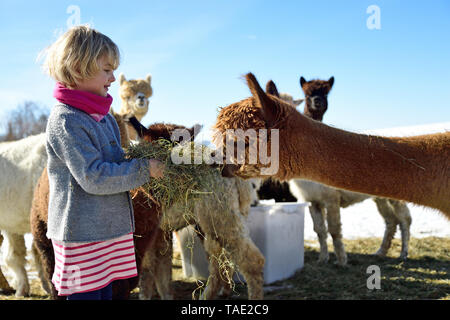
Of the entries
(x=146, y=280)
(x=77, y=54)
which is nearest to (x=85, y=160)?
(x=77, y=54)

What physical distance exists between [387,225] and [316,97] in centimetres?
231

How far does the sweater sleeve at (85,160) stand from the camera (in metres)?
1.41

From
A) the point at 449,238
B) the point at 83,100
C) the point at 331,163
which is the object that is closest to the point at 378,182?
the point at 331,163

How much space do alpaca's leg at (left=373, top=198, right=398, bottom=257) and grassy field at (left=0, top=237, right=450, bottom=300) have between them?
0.13m

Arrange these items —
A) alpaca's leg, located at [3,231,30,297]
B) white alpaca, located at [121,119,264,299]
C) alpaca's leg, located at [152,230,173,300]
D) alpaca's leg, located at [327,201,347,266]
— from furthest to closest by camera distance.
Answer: alpaca's leg, located at [327,201,347,266]
alpaca's leg, located at [3,231,30,297]
alpaca's leg, located at [152,230,173,300]
white alpaca, located at [121,119,264,299]

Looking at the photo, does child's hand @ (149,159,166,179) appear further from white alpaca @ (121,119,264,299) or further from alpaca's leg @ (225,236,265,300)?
alpaca's leg @ (225,236,265,300)

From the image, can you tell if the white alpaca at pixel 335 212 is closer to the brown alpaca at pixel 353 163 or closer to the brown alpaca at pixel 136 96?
the brown alpaca at pixel 136 96

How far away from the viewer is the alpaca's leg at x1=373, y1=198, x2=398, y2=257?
562 cm

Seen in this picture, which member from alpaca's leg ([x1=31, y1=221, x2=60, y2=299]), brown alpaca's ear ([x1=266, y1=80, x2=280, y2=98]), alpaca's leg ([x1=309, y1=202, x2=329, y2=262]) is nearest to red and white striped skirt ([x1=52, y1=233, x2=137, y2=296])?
alpaca's leg ([x1=31, y1=221, x2=60, y2=299])

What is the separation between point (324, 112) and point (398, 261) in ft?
7.74

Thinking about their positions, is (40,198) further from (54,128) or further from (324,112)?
(324,112)

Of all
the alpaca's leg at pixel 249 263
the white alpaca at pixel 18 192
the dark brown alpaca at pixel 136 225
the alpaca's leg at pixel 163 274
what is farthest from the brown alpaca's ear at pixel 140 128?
the white alpaca at pixel 18 192

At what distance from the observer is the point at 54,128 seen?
1447 millimetres

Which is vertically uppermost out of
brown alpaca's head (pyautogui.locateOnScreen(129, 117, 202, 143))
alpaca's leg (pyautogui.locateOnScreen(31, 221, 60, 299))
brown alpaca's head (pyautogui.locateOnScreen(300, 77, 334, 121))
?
brown alpaca's head (pyautogui.locateOnScreen(300, 77, 334, 121))
